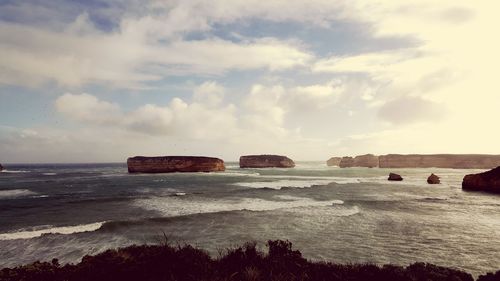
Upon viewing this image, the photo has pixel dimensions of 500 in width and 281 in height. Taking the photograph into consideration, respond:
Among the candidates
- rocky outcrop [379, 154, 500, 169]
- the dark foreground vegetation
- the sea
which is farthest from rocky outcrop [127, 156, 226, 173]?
rocky outcrop [379, 154, 500, 169]

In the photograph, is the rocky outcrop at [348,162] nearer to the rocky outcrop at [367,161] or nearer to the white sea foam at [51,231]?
the rocky outcrop at [367,161]

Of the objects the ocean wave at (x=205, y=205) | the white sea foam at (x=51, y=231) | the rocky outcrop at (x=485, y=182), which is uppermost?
the rocky outcrop at (x=485, y=182)

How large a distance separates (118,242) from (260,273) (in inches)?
407

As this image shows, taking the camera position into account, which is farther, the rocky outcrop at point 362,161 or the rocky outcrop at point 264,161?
the rocky outcrop at point 362,161

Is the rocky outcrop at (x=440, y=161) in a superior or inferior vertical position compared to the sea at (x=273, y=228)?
superior

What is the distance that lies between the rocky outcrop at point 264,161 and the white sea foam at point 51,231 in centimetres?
12883

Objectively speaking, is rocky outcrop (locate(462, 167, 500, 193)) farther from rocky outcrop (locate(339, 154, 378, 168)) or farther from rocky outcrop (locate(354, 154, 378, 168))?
rocky outcrop (locate(339, 154, 378, 168))

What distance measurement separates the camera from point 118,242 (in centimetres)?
1515

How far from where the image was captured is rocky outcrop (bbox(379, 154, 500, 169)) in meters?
130

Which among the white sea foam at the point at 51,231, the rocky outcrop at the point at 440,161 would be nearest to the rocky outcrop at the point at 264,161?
the rocky outcrop at the point at 440,161

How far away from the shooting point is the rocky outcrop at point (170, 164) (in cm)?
9356

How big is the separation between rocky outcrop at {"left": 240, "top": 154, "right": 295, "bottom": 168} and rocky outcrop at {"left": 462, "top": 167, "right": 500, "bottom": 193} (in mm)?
106168

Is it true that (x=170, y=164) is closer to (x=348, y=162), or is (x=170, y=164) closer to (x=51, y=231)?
(x=51, y=231)

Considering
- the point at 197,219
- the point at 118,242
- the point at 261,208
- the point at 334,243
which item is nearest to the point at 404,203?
the point at 261,208
